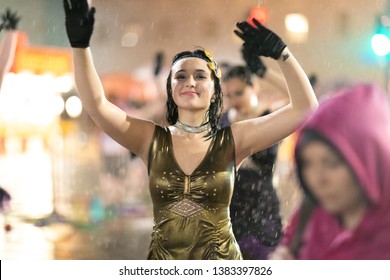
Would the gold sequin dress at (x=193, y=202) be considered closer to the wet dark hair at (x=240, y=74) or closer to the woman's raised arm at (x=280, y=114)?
the woman's raised arm at (x=280, y=114)

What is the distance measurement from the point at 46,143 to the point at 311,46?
896 mm

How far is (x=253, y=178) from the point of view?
1877mm

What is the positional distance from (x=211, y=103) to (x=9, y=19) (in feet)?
2.32

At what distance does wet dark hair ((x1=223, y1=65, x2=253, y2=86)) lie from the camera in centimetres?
186

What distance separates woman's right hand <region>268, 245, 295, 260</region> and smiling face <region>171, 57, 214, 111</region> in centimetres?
51

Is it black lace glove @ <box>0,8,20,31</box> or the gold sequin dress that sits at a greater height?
black lace glove @ <box>0,8,20,31</box>

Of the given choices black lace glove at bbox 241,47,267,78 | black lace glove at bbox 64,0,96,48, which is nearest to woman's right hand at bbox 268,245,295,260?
black lace glove at bbox 241,47,267,78

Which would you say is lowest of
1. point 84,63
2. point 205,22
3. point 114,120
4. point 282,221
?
point 282,221

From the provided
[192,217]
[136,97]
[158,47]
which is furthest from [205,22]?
[192,217]

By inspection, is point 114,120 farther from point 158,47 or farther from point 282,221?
point 282,221

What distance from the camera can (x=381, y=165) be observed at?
5.94ft

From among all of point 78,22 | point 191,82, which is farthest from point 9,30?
point 191,82

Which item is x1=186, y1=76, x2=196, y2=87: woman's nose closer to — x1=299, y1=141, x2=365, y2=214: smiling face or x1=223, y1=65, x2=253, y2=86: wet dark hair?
x1=223, y1=65, x2=253, y2=86: wet dark hair
